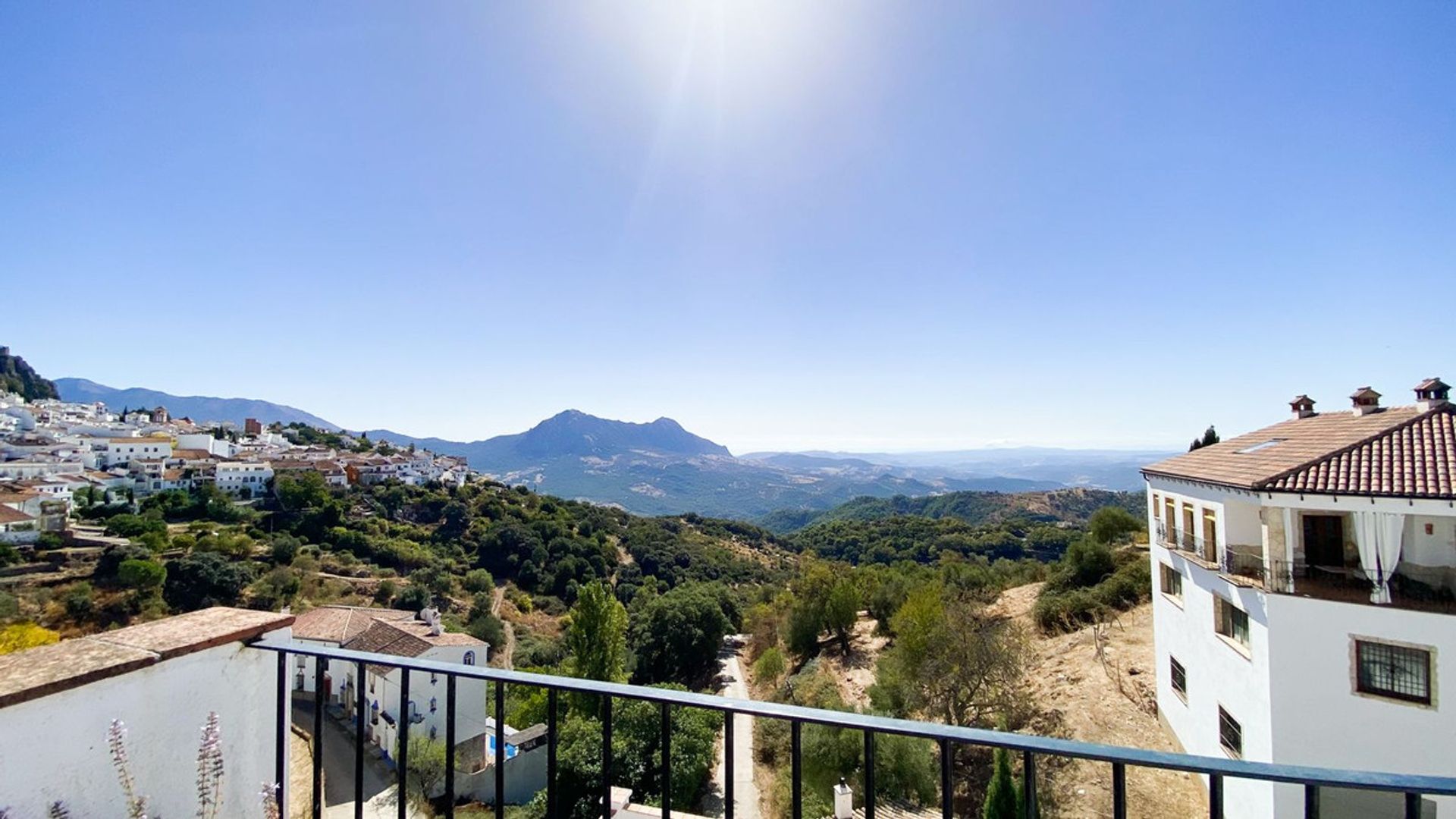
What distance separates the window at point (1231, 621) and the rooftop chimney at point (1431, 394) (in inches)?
162

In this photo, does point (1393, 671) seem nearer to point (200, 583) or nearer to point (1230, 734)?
point (1230, 734)

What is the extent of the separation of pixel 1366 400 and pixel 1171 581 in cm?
460

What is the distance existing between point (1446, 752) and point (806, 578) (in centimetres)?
1948

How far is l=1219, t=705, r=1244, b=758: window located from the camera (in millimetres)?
8648

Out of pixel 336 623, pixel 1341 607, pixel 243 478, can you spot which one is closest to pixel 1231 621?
pixel 1341 607

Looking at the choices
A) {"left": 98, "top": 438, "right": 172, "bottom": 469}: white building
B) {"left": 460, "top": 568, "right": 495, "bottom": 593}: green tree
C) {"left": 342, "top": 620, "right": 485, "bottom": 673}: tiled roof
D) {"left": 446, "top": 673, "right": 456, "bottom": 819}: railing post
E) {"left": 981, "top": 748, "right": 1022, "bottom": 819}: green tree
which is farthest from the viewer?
{"left": 98, "top": 438, "right": 172, "bottom": 469}: white building

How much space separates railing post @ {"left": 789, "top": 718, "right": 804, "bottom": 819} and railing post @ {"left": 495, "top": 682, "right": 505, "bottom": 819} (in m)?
0.79

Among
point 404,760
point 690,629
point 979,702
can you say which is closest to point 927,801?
point 979,702

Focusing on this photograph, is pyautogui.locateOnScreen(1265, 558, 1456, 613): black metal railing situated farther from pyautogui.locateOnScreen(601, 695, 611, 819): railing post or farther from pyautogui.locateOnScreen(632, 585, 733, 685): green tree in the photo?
pyautogui.locateOnScreen(632, 585, 733, 685): green tree

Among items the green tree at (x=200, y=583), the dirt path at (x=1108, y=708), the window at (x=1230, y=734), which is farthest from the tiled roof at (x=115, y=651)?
the green tree at (x=200, y=583)

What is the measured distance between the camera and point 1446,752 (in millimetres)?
6957

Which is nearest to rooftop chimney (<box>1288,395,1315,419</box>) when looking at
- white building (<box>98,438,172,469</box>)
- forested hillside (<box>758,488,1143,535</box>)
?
forested hillside (<box>758,488,1143,535</box>)

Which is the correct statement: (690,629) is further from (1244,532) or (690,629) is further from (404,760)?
(404,760)

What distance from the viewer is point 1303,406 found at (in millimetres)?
12641
